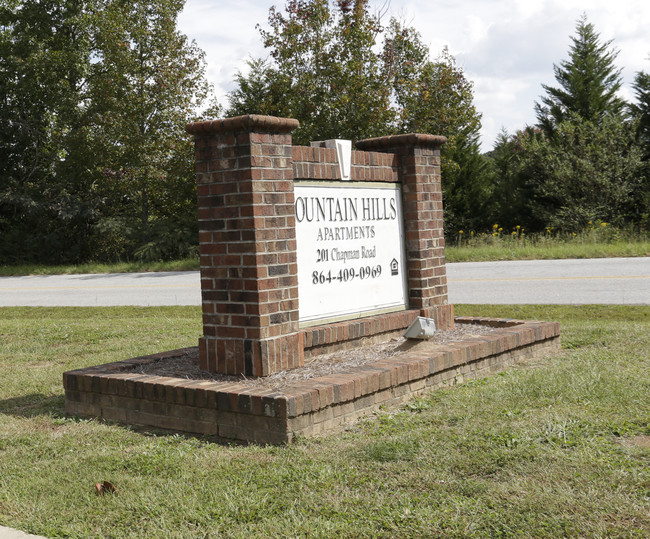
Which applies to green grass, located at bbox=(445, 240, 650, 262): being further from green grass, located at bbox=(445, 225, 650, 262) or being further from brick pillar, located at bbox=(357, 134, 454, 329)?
brick pillar, located at bbox=(357, 134, 454, 329)

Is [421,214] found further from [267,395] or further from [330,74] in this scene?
[330,74]

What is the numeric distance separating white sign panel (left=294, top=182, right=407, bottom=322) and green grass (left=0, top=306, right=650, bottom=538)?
115 centimetres

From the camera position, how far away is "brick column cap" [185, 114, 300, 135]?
16.7 feet

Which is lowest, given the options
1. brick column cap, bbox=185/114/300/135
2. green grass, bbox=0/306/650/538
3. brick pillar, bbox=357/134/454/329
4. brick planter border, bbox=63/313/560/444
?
green grass, bbox=0/306/650/538

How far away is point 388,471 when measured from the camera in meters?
3.77

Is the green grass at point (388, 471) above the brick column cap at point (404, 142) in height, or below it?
below

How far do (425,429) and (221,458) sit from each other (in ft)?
3.95

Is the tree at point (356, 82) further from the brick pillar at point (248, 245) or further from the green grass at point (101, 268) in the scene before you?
the brick pillar at point (248, 245)

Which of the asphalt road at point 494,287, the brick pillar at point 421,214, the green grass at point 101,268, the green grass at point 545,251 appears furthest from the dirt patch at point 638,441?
the green grass at point 101,268

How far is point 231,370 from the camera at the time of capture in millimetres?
5309

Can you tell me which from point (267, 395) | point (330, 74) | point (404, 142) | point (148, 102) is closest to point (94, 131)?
point (148, 102)

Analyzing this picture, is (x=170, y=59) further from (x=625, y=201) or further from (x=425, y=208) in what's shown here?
(x=425, y=208)

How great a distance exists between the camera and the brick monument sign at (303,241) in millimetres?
5191

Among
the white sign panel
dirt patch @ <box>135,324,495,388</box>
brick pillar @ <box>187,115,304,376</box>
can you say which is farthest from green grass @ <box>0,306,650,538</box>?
the white sign panel
